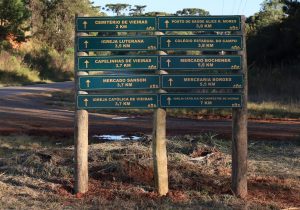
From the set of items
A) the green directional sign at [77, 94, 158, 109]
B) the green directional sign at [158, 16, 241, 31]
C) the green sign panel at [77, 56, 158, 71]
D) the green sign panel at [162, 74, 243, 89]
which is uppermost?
the green directional sign at [158, 16, 241, 31]

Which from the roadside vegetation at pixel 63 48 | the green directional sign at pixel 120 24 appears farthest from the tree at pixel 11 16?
the green directional sign at pixel 120 24

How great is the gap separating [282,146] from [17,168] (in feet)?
18.6

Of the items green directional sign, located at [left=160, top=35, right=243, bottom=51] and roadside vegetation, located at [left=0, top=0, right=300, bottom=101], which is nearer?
green directional sign, located at [left=160, top=35, right=243, bottom=51]

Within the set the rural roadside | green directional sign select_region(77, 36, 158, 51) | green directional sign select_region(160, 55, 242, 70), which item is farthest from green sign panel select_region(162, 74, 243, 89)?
the rural roadside

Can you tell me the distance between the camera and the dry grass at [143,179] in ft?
23.0

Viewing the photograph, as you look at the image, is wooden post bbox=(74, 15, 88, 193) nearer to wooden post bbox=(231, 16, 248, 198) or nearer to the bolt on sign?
the bolt on sign

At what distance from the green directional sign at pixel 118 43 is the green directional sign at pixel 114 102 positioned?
2.10ft

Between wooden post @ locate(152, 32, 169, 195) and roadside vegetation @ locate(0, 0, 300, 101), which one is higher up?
roadside vegetation @ locate(0, 0, 300, 101)

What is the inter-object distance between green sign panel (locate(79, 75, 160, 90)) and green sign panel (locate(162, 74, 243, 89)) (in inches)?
5.9

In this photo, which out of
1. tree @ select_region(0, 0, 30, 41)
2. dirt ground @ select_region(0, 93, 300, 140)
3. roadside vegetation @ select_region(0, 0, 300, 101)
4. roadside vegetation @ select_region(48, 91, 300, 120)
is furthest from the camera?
tree @ select_region(0, 0, 30, 41)

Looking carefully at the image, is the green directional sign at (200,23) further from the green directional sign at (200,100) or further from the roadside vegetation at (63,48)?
the roadside vegetation at (63,48)

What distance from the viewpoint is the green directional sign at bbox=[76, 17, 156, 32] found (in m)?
7.32

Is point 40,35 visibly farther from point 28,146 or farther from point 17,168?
point 17,168

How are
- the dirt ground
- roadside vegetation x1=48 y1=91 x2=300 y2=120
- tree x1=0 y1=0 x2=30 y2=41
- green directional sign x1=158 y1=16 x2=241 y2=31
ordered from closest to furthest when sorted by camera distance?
1. green directional sign x1=158 y1=16 x2=241 y2=31
2. the dirt ground
3. roadside vegetation x1=48 y1=91 x2=300 y2=120
4. tree x1=0 y1=0 x2=30 y2=41
